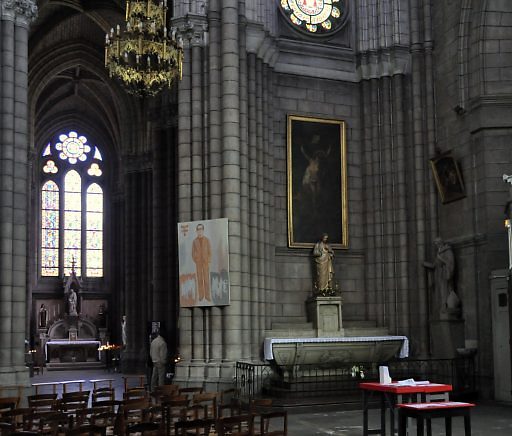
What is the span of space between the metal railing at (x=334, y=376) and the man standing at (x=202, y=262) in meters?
1.87

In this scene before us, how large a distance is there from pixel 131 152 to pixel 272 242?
14386mm

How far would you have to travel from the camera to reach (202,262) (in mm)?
20000

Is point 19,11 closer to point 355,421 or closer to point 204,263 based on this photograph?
point 204,263

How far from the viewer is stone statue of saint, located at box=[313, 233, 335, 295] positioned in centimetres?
2188

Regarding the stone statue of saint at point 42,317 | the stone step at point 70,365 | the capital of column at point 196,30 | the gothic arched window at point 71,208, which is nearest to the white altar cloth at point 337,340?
the capital of column at point 196,30

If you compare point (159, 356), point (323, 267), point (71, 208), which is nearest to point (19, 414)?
point (159, 356)

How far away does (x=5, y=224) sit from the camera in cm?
1859

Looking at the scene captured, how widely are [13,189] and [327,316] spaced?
8.52 m

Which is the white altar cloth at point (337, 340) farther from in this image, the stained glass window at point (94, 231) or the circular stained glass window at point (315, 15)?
the stained glass window at point (94, 231)

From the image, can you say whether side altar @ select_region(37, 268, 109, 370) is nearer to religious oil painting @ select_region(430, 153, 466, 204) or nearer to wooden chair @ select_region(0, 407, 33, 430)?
religious oil painting @ select_region(430, 153, 466, 204)

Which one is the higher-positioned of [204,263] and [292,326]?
[204,263]

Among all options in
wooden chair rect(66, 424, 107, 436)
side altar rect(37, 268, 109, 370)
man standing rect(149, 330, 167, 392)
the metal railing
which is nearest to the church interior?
the metal railing

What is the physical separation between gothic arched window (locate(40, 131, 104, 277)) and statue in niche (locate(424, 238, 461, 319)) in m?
27.6

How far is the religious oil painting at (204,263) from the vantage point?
1967 cm
